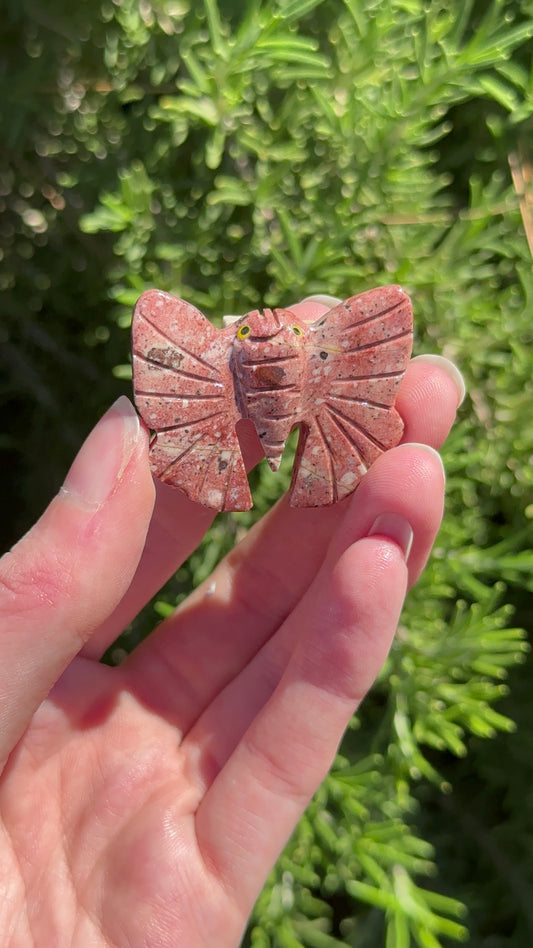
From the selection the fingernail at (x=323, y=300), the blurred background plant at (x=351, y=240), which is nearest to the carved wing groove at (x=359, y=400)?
the fingernail at (x=323, y=300)

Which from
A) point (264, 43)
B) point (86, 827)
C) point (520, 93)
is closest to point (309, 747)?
point (86, 827)

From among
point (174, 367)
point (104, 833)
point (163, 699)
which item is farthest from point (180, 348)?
point (104, 833)

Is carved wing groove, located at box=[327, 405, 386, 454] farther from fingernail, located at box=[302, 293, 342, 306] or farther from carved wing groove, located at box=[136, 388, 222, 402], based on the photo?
fingernail, located at box=[302, 293, 342, 306]

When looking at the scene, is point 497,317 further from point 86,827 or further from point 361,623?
point 86,827

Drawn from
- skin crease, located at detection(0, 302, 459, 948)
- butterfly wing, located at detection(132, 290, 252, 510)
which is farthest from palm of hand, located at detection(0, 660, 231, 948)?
butterfly wing, located at detection(132, 290, 252, 510)

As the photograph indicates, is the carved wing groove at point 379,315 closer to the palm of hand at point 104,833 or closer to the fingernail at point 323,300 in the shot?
the fingernail at point 323,300

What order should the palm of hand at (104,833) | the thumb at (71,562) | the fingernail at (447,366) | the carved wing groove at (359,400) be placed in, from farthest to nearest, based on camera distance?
the fingernail at (447,366) → the carved wing groove at (359,400) → the palm of hand at (104,833) → the thumb at (71,562)
